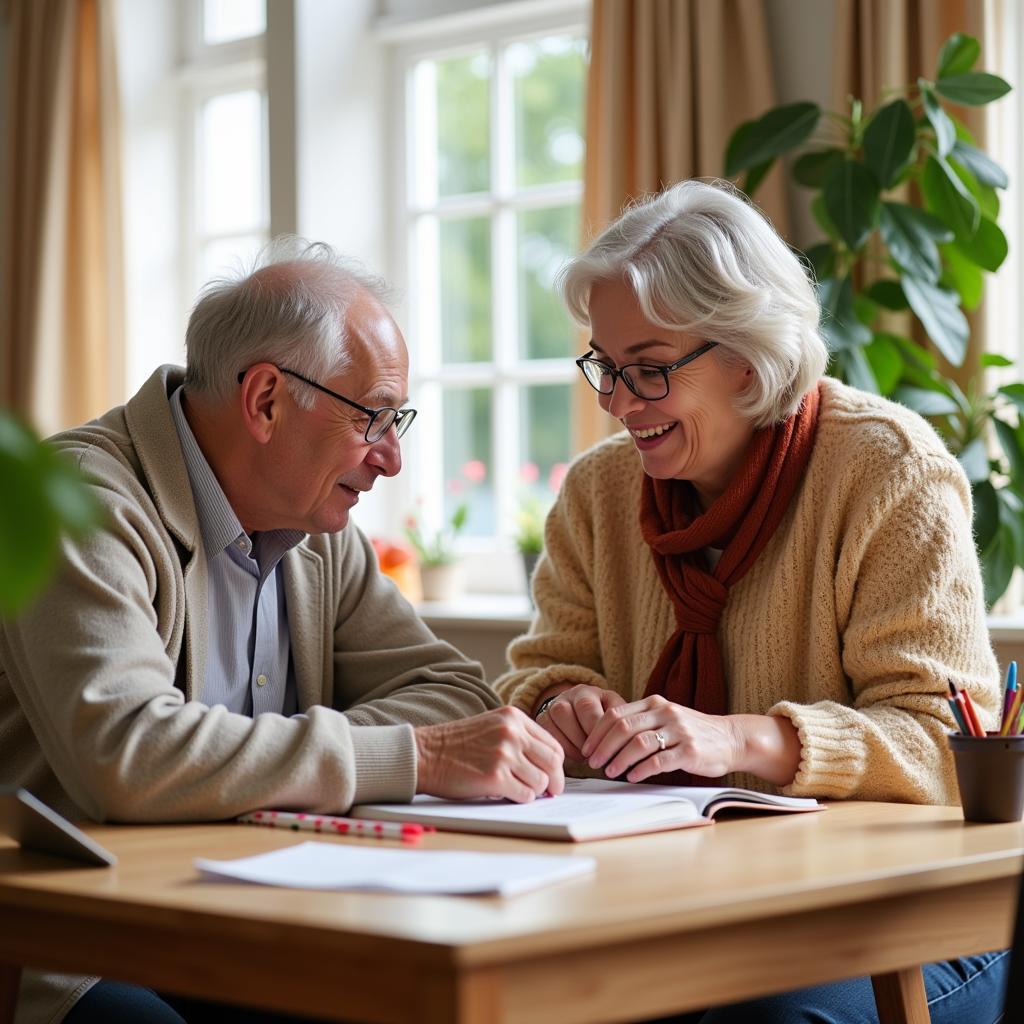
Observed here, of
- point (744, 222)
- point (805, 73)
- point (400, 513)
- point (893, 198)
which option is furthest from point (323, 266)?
point (400, 513)

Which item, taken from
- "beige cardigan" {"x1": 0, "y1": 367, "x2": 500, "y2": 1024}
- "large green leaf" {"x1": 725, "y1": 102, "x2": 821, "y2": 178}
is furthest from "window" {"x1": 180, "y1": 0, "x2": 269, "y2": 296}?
"beige cardigan" {"x1": 0, "y1": 367, "x2": 500, "y2": 1024}

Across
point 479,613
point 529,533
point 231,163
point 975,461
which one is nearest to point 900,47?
point 975,461

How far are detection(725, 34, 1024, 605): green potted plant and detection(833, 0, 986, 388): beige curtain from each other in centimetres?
6

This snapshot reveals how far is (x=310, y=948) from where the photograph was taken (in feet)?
3.31

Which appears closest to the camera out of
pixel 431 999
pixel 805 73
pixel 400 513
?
pixel 431 999

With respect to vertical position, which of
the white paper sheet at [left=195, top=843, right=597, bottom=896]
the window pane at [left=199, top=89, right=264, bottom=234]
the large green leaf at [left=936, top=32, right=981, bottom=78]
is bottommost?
the white paper sheet at [left=195, top=843, right=597, bottom=896]

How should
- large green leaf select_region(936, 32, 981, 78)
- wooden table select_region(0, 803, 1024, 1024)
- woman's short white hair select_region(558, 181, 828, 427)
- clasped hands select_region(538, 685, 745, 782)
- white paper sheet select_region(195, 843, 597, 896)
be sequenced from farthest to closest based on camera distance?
1. large green leaf select_region(936, 32, 981, 78)
2. woman's short white hair select_region(558, 181, 828, 427)
3. clasped hands select_region(538, 685, 745, 782)
4. white paper sheet select_region(195, 843, 597, 896)
5. wooden table select_region(0, 803, 1024, 1024)

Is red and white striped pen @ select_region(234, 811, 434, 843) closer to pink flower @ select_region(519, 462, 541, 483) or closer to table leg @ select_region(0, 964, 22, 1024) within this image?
table leg @ select_region(0, 964, 22, 1024)

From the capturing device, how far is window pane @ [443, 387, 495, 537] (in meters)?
4.41

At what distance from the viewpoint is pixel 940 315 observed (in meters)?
2.85

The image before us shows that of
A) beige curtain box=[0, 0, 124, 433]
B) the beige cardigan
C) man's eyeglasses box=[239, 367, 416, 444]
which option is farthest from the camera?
beige curtain box=[0, 0, 124, 433]

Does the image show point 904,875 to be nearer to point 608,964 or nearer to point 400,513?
point 608,964

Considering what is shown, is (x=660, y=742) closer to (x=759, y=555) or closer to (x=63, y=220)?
(x=759, y=555)

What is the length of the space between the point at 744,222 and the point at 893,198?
1274 mm
